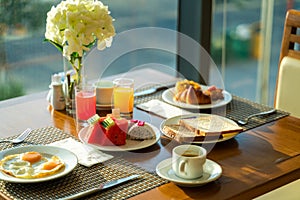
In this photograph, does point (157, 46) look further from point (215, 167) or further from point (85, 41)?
point (215, 167)

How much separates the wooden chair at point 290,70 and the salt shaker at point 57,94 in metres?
0.92

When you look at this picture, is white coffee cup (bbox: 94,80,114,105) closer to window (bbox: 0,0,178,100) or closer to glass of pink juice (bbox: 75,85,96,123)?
glass of pink juice (bbox: 75,85,96,123)

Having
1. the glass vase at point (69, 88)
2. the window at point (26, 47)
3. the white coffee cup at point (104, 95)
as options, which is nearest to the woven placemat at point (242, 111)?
the white coffee cup at point (104, 95)

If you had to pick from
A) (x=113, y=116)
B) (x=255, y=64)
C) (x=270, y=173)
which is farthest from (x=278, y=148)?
(x=255, y=64)

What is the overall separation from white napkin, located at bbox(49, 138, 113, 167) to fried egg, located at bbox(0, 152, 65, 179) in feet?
0.25

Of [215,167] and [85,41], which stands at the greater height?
[85,41]

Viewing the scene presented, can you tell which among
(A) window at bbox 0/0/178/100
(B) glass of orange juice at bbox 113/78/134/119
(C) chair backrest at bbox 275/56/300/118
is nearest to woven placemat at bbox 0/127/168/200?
(B) glass of orange juice at bbox 113/78/134/119

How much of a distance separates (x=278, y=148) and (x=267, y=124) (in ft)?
0.64

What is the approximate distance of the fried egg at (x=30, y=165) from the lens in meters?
1.54

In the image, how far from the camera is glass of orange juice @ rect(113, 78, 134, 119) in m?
1.97

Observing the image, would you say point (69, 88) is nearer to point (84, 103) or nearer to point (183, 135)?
point (84, 103)

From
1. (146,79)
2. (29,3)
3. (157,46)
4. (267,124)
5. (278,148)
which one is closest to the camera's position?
(278,148)

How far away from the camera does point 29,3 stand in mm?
2807

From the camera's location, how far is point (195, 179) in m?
1.52
